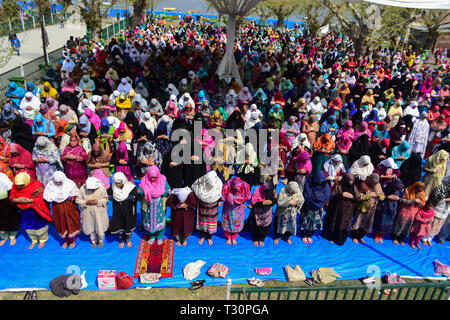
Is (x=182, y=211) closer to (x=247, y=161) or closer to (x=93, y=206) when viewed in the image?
(x=93, y=206)

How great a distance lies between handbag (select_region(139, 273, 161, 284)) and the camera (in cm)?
413

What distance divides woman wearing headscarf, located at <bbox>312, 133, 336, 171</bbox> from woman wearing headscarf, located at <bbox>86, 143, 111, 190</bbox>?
3999 millimetres

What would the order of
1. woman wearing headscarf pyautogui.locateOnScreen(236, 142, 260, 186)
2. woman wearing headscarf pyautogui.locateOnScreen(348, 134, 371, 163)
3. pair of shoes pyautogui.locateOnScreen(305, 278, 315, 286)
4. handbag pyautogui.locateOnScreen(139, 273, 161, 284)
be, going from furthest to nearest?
woman wearing headscarf pyautogui.locateOnScreen(348, 134, 371, 163) → woman wearing headscarf pyautogui.locateOnScreen(236, 142, 260, 186) → pair of shoes pyautogui.locateOnScreen(305, 278, 315, 286) → handbag pyautogui.locateOnScreen(139, 273, 161, 284)

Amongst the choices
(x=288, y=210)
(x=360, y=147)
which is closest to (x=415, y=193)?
(x=360, y=147)

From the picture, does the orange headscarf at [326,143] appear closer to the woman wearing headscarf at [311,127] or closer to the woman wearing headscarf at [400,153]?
the woman wearing headscarf at [311,127]

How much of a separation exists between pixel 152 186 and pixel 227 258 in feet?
5.22

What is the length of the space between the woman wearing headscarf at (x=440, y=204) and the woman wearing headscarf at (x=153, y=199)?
4.16 m

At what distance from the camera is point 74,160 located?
5.25m

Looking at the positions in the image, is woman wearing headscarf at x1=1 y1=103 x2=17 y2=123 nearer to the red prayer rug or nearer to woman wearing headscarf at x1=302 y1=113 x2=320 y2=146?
the red prayer rug

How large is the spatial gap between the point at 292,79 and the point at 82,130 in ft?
25.7

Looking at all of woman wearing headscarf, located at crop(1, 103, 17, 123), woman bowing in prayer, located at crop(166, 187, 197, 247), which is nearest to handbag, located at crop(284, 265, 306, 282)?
woman bowing in prayer, located at crop(166, 187, 197, 247)

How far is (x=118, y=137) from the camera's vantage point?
19.6 ft

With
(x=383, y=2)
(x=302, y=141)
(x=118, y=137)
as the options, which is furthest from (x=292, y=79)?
(x=118, y=137)

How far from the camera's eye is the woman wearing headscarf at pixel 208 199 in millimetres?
4500
